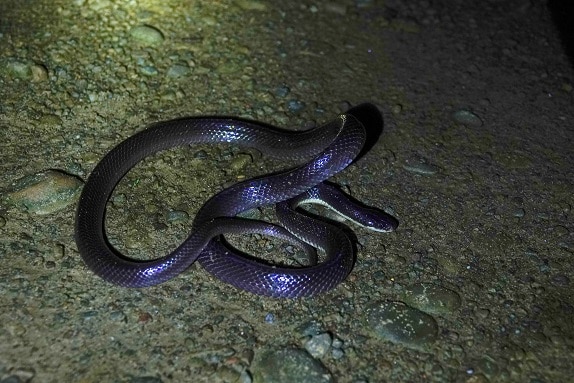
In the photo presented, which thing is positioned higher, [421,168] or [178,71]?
[421,168]

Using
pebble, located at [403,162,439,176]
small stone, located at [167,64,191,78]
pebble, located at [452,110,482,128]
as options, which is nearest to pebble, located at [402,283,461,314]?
pebble, located at [403,162,439,176]

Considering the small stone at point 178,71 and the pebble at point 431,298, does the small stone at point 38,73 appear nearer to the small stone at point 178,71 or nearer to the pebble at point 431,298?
the small stone at point 178,71

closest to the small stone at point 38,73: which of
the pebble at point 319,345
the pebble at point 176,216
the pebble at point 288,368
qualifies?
the pebble at point 176,216

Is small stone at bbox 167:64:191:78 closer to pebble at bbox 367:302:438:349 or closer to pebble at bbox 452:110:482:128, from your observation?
pebble at bbox 452:110:482:128

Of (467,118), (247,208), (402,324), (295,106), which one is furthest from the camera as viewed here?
(467,118)

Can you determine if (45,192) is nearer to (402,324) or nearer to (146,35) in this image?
(146,35)

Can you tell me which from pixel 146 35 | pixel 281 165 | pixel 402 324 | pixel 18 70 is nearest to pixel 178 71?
pixel 146 35
